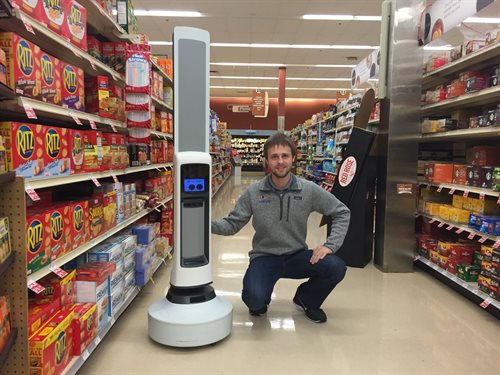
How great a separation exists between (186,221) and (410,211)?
2.71 m

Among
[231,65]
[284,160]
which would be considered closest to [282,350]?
[284,160]

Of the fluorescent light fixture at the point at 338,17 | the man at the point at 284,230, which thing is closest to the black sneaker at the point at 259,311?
the man at the point at 284,230

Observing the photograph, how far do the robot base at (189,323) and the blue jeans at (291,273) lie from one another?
0.92ft

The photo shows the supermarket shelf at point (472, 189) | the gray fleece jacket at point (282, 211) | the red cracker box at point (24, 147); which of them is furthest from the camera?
the supermarket shelf at point (472, 189)

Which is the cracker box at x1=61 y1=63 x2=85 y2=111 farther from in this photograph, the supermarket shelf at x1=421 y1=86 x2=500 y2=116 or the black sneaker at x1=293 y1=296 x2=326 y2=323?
the supermarket shelf at x1=421 y1=86 x2=500 y2=116

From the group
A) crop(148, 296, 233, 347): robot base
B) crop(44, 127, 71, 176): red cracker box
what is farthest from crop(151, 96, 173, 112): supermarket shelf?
crop(148, 296, 233, 347): robot base

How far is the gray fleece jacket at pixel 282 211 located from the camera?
301 cm

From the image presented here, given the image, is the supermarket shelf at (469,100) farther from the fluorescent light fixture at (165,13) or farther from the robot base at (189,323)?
the fluorescent light fixture at (165,13)

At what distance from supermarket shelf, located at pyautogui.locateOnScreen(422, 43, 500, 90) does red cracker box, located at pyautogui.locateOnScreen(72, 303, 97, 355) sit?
11.4ft

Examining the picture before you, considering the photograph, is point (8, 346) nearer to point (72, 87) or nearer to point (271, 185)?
point (72, 87)

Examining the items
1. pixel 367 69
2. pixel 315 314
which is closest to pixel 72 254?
pixel 315 314

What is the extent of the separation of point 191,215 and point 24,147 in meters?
1.14

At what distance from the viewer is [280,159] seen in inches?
113

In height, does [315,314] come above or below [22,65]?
below
